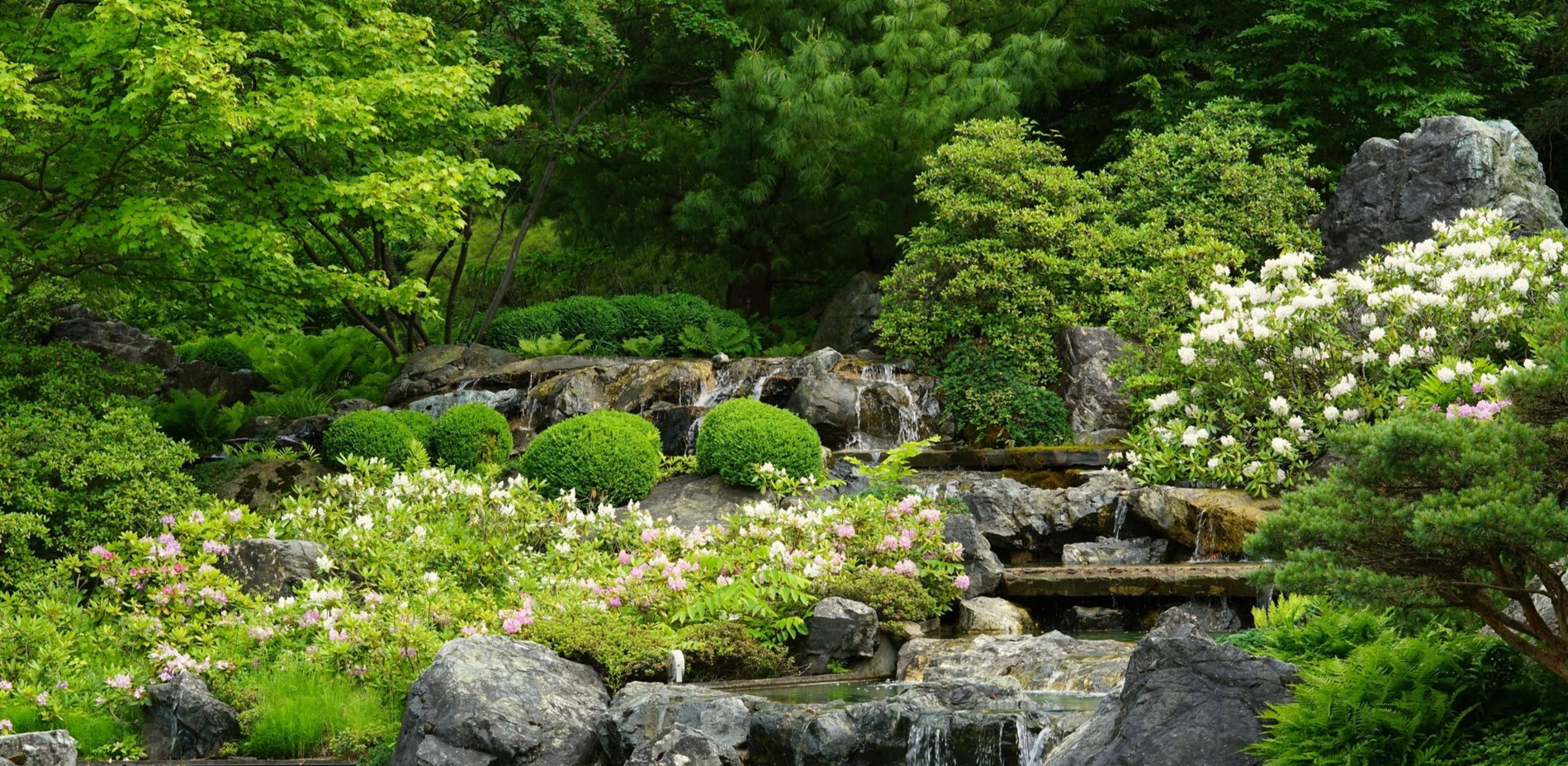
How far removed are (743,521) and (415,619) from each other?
9.74 feet

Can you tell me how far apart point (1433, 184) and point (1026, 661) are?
11.5m

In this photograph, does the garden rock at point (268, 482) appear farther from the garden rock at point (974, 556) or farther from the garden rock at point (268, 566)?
the garden rock at point (974, 556)

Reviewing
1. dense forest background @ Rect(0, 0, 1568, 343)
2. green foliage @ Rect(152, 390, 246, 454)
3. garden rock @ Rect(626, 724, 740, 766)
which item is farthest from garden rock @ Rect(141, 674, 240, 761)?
green foliage @ Rect(152, 390, 246, 454)

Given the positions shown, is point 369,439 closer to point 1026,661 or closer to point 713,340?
point 713,340

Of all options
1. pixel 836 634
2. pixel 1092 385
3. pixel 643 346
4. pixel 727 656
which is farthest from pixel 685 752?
pixel 643 346

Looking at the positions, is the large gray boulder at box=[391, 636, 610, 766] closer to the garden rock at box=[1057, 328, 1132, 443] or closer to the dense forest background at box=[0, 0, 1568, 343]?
the dense forest background at box=[0, 0, 1568, 343]

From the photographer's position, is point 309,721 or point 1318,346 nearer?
point 309,721

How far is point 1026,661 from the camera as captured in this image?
26.8 ft

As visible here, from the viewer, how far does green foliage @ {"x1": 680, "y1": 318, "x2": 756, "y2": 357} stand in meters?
20.9

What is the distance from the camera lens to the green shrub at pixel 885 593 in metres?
9.32

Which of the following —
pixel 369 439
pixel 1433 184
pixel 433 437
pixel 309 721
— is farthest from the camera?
pixel 1433 184

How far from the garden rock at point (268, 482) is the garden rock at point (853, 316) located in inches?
363

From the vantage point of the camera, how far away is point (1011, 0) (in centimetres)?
2111

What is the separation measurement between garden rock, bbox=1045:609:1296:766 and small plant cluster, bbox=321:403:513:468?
1014cm
